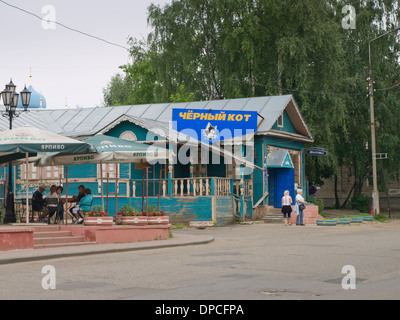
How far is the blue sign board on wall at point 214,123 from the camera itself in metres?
30.5

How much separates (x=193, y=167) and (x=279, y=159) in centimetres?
455

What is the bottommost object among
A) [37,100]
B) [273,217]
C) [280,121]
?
[273,217]

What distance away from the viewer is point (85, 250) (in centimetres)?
1550

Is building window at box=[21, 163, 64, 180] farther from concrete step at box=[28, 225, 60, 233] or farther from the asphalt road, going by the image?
the asphalt road

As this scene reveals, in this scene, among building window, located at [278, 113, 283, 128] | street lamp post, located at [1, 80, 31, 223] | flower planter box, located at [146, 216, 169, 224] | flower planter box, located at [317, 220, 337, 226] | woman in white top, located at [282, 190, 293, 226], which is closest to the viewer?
flower planter box, located at [146, 216, 169, 224]

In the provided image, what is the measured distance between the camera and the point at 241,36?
128 ft

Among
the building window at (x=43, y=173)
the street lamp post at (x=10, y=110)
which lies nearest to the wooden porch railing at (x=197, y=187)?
the building window at (x=43, y=173)

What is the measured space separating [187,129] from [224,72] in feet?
39.8

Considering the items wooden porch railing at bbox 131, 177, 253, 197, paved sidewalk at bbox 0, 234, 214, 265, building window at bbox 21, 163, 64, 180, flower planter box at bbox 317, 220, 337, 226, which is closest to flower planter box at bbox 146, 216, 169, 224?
paved sidewalk at bbox 0, 234, 214, 265

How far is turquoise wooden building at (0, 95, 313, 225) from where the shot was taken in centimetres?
2805

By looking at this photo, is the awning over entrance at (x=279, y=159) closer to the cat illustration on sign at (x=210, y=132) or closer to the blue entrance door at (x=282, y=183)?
the blue entrance door at (x=282, y=183)

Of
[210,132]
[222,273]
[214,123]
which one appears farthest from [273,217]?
[222,273]

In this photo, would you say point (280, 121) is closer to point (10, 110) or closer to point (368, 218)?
point (368, 218)

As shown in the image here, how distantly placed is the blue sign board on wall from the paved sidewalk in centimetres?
1153
